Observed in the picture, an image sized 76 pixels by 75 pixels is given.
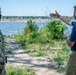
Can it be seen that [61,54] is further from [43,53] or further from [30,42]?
[30,42]

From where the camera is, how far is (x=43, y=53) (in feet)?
39.2

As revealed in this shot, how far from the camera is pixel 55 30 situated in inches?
718

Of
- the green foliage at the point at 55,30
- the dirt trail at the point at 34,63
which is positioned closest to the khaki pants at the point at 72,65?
the dirt trail at the point at 34,63

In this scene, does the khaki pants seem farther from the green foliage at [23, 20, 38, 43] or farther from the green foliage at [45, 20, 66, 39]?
the green foliage at [45, 20, 66, 39]

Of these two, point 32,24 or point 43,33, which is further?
point 32,24

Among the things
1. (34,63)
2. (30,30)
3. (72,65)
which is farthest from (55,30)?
(72,65)

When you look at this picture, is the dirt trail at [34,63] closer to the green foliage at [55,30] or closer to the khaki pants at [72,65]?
the khaki pants at [72,65]

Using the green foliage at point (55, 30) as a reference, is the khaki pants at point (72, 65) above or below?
above

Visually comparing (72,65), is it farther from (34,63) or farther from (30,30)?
(30,30)

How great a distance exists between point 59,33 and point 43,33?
3.31 feet

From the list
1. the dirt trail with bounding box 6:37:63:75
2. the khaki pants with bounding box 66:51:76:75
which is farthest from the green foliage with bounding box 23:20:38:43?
the khaki pants with bounding box 66:51:76:75

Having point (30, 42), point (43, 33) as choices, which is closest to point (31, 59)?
point (30, 42)

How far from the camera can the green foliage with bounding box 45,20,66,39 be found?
18.0 m

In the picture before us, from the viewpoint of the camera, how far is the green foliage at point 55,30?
1802cm
